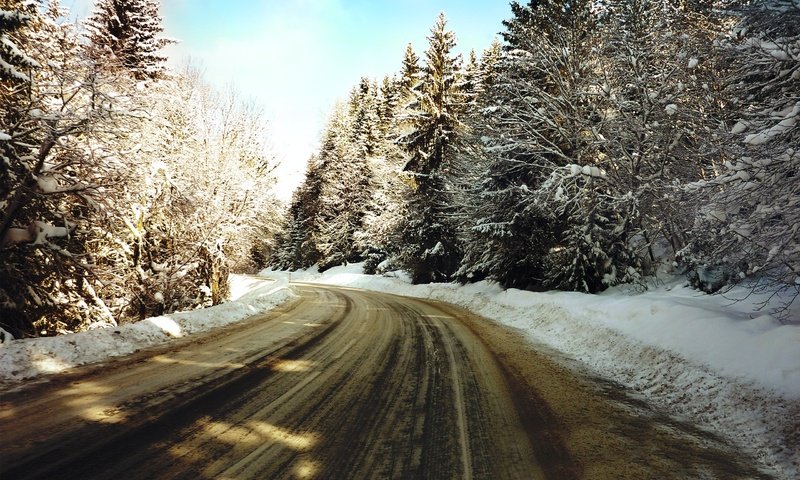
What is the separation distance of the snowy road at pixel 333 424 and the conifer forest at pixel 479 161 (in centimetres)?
307

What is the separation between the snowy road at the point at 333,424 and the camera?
10.9ft

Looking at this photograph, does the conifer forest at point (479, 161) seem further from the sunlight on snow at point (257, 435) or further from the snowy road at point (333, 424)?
the sunlight on snow at point (257, 435)

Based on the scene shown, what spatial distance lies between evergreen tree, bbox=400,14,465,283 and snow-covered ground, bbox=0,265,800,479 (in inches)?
541

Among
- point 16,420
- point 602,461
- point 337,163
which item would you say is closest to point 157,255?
point 16,420

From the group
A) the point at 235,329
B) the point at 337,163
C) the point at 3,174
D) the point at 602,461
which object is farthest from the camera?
the point at 337,163

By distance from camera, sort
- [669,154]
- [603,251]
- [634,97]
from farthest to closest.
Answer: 1. [603,251]
2. [634,97]
3. [669,154]

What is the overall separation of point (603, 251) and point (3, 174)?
51.2 ft

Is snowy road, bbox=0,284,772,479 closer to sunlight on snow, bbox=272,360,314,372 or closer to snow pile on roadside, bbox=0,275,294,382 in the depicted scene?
sunlight on snow, bbox=272,360,314,372

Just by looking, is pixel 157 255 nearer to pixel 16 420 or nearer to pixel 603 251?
pixel 16 420

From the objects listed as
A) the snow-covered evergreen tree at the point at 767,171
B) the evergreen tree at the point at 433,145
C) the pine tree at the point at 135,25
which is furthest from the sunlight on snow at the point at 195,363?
the evergreen tree at the point at 433,145

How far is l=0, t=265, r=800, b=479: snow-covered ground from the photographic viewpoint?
14.7 feet

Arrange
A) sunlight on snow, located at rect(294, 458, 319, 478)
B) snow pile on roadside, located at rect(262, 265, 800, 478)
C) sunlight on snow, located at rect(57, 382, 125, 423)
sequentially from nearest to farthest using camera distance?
sunlight on snow, located at rect(294, 458, 319, 478)
sunlight on snow, located at rect(57, 382, 125, 423)
snow pile on roadside, located at rect(262, 265, 800, 478)

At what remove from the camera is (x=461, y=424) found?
4.36 meters

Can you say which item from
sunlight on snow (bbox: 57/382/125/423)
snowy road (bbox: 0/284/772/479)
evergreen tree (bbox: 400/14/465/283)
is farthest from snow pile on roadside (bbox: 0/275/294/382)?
evergreen tree (bbox: 400/14/465/283)
